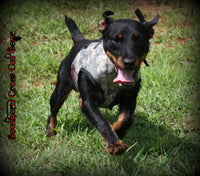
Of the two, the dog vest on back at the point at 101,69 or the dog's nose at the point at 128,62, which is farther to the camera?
the dog vest on back at the point at 101,69

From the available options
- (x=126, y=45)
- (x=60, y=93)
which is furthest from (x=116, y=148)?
(x=60, y=93)

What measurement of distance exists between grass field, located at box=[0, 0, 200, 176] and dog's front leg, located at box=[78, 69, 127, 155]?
53 centimetres

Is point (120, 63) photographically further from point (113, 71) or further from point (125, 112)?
point (125, 112)

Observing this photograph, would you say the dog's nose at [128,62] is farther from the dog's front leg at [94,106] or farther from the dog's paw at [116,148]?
the dog's paw at [116,148]

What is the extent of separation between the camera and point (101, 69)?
10.6 feet

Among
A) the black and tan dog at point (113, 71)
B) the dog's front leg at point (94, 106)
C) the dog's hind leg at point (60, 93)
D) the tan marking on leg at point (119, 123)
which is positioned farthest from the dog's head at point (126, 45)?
the dog's hind leg at point (60, 93)

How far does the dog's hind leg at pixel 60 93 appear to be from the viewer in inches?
157

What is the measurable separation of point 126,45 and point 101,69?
44 centimetres

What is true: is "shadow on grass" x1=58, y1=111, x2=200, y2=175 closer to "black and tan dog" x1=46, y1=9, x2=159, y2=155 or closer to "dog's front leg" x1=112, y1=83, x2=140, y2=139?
"dog's front leg" x1=112, y1=83, x2=140, y2=139

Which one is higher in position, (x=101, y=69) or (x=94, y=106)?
(x=101, y=69)

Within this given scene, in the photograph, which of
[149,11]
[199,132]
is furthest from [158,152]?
[149,11]

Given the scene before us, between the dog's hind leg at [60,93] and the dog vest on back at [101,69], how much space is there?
0.48 metres

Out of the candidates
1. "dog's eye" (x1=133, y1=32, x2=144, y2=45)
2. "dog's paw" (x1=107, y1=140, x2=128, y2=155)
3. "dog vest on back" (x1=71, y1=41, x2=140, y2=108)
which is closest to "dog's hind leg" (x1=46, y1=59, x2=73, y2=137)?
"dog vest on back" (x1=71, y1=41, x2=140, y2=108)

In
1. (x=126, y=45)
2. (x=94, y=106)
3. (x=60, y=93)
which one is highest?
(x=126, y=45)
